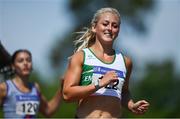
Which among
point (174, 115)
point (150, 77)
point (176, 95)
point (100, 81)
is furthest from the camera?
point (150, 77)

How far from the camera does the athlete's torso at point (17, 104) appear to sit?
8.61 metres

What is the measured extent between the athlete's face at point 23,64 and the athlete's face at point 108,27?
2.46 meters

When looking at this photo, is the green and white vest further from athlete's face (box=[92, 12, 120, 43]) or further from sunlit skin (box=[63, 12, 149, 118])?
athlete's face (box=[92, 12, 120, 43])

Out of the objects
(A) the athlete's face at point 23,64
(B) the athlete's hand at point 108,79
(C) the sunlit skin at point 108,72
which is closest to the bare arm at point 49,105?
(A) the athlete's face at point 23,64

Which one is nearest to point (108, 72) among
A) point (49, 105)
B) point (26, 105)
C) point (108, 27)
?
point (108, 27)

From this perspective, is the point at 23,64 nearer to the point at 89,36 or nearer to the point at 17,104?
the point at 17,104

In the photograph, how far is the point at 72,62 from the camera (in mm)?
6336

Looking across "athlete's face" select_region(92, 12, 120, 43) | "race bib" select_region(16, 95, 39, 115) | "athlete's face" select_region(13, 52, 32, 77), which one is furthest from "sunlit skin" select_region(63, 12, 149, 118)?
"athlete's face" select_region(13, 52, 32, 77)

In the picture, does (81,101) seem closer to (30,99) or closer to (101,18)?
(101,18)

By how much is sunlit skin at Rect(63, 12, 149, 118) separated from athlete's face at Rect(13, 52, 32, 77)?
7.66 feet

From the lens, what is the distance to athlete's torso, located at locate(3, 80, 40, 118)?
8.61 m

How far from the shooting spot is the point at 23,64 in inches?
347

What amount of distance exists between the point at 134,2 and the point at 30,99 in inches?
890

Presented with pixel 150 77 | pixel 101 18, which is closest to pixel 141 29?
pixel 150 77
